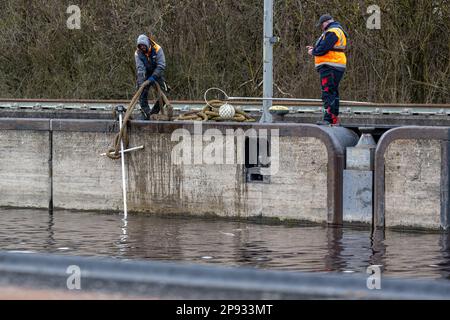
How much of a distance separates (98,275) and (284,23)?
70.5ft

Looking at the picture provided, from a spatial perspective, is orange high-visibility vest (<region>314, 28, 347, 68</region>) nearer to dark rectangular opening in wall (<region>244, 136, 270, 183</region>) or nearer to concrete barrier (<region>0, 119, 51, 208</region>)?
dark rectangular opening in wall (<region>244, 136, 270, 183</region>)

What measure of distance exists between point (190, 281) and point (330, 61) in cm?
1096

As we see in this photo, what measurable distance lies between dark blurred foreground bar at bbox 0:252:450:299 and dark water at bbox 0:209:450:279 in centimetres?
507

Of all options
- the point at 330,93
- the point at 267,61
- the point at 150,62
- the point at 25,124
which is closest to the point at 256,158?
the point at 330,93

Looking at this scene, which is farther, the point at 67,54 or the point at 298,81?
the point at 67,54

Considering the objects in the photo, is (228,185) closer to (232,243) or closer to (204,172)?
(204,172)

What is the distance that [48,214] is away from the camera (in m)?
16.0

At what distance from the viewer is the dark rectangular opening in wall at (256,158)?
14.8 metres

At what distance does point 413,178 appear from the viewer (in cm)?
1377

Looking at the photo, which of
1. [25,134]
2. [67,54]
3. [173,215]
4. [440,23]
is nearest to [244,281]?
[173,215]

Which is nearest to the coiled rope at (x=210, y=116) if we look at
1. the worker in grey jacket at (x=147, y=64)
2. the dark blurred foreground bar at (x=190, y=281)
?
the worker in grey jacket at (x=147, y=64)

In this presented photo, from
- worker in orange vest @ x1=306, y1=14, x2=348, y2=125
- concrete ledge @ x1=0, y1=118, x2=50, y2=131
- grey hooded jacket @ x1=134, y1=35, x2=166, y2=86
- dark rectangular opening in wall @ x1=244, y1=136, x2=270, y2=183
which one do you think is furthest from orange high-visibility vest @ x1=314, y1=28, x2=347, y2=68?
concrete ledge @ x1=0, y1=118, x2=50, y2=131

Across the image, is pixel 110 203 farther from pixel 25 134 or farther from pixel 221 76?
pixel 221 76
